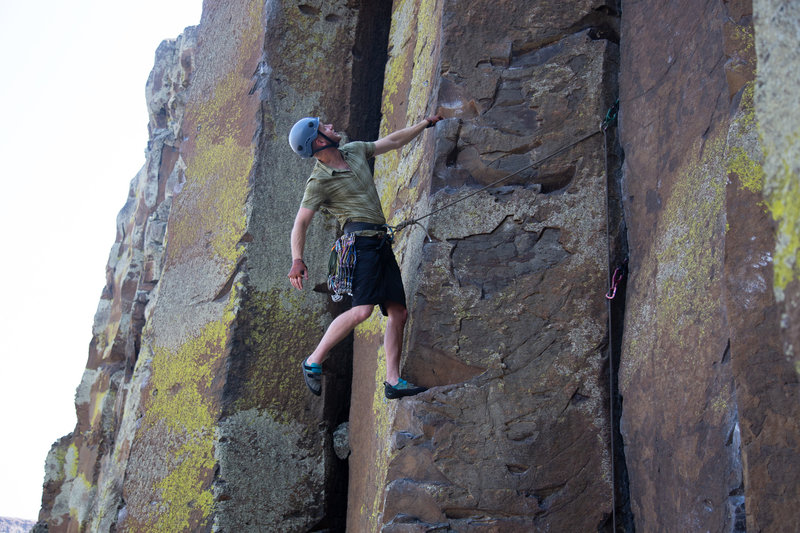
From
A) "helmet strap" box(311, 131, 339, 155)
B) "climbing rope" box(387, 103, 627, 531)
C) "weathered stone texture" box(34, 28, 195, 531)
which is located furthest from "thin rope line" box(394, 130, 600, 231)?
"weathered stone texture" box(34, 28, 195, 531)

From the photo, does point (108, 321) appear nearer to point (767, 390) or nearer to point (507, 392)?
point (507, 392)

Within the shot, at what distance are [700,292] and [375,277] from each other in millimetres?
1569

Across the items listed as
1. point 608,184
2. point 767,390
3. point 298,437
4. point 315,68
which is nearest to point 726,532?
point 767,390

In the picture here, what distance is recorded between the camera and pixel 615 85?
4.38 m

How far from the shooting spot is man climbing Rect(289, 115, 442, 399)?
4047 millimetres

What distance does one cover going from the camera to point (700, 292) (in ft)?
11.0

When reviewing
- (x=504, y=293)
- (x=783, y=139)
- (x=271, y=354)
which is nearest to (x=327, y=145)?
(x=504, y=293)

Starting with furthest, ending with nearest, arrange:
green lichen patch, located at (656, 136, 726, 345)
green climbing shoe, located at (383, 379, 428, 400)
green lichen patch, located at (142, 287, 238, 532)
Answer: green lichen patch, located at (142, 287, 238, 532)
green climbing shoe, located at (383, 379, 428, 400)
green lichen patch, located at (656, 136, 726, 345)

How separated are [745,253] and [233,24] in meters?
4.40

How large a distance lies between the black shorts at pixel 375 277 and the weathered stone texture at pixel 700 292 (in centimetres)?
118

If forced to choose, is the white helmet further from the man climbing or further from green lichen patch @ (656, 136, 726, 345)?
green lichen patch @ (656, 136, 726, 345)

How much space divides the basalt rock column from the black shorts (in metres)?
0.14

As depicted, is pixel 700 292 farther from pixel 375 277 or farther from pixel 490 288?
pixel 375 277

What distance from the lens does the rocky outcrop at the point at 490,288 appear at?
3162 millimetres
